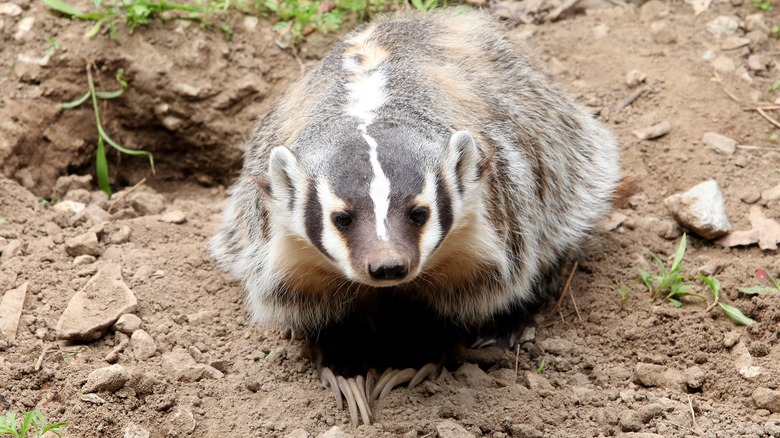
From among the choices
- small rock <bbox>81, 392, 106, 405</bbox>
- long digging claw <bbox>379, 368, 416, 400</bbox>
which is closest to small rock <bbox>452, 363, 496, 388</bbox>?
long digging claw <bbox>379, 368, 416, 400</bbox>

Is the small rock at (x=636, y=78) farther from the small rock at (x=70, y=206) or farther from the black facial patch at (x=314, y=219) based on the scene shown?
the small rock at (x=70, y=206)

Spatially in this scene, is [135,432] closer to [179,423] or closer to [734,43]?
[179,423]

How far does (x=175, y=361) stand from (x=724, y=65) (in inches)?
127

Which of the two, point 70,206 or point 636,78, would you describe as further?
point 636,78

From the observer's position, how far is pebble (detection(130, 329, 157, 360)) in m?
3.72

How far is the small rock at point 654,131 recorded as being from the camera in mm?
4855

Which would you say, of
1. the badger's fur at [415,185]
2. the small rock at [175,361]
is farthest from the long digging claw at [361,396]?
the small rock at [175,361]

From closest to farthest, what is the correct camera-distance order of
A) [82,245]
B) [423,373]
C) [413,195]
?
[413,195]
[423,373]
[82,245]

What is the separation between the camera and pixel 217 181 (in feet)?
18.1

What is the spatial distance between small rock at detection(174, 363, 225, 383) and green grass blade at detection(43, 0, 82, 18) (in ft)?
7.51

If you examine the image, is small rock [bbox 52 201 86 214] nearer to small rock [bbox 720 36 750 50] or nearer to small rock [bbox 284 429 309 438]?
small rock [bbox 284 429 309 438]

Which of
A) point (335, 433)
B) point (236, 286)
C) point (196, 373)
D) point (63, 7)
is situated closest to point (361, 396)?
point (335, 433)

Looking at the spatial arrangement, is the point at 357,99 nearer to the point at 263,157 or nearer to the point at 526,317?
the point at 263,157

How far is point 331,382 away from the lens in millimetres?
3742
